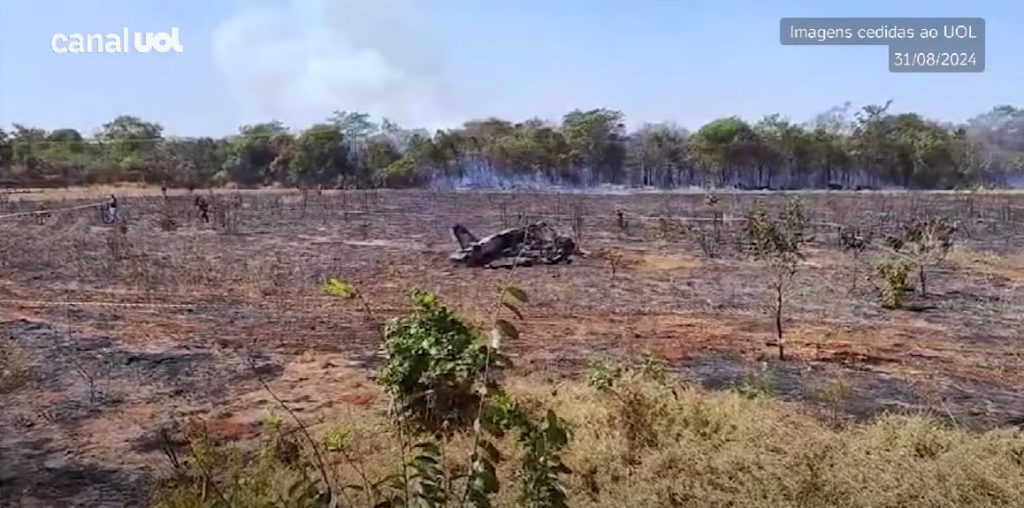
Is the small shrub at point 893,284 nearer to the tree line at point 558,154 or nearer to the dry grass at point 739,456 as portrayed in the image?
the tree line at point 558,154

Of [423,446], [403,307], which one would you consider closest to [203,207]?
[403,307]

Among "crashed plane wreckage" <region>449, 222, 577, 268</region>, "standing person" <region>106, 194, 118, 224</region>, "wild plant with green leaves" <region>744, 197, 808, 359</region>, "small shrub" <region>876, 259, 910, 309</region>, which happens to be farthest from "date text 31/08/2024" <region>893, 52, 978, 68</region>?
"standing person" <region>106, 194, 118, 224</region>

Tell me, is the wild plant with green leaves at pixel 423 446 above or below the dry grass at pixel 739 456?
above

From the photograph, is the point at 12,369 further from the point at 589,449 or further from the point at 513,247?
the point at 513,247

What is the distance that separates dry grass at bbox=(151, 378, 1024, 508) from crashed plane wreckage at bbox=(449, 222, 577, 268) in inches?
68.5

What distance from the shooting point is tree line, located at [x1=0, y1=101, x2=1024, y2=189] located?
3367 mm

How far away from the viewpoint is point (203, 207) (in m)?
4.26

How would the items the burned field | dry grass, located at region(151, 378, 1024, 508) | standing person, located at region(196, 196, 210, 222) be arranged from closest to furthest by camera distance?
dry grass, located at region(151, 378, 1024, 508), the burned field, standing person, located at region(196, 196, 210, 222)

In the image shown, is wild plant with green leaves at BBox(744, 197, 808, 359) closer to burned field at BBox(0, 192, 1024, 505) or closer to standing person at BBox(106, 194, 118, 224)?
burned field at BBox(0, 192, 1024, 505)

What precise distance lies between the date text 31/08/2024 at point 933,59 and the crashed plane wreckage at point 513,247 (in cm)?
189

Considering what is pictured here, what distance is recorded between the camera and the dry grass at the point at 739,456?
196 cm

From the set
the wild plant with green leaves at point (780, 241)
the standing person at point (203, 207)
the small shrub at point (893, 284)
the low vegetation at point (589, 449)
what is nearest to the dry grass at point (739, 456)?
the low vegetation at point (589, 449)

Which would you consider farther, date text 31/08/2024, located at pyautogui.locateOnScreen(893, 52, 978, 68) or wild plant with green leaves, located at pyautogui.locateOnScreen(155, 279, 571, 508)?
date text 31/08/2024, located at pyautogui.locateOnScreen(893, 52, 978, 68)

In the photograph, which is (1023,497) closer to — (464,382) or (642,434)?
(642,434)
